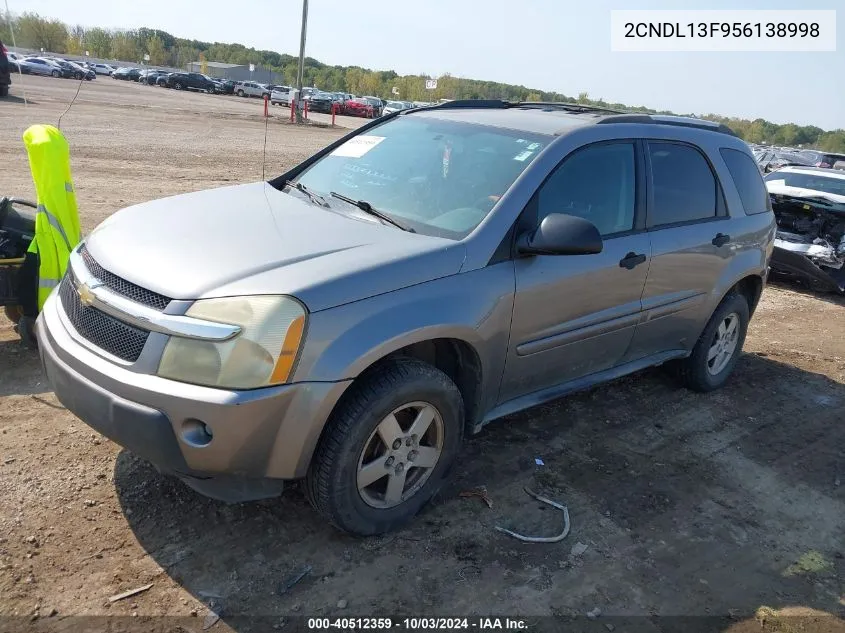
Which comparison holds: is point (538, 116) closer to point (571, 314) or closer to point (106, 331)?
point (571, 314)

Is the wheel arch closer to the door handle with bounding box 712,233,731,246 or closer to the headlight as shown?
Answer: the headlight

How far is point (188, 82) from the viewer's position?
5591 centimetres

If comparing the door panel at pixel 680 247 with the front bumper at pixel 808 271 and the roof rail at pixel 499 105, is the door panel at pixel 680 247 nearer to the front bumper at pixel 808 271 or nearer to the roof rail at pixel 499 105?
the roof rail at pixel 499 105

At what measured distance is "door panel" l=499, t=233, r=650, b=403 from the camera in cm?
342

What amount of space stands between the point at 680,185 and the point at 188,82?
58.2 m

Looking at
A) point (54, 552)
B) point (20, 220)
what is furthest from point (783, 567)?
point (20, 220)

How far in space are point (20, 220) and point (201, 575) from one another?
307 centimetres

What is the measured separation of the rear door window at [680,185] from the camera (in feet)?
13.8

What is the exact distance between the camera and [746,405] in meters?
5.11

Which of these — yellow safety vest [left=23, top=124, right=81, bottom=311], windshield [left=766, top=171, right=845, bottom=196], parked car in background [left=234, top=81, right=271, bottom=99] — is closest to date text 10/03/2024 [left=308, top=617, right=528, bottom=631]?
yellow safety vest [left=23, top=124, right=81, bottom=311]

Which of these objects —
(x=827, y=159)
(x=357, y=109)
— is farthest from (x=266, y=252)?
(x=357, y=109)

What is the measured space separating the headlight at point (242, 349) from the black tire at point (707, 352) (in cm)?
343

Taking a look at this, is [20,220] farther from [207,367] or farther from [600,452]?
[600,452]

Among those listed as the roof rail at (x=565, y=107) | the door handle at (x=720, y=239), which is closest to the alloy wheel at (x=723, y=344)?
the door handle at (x=720, y=239)
